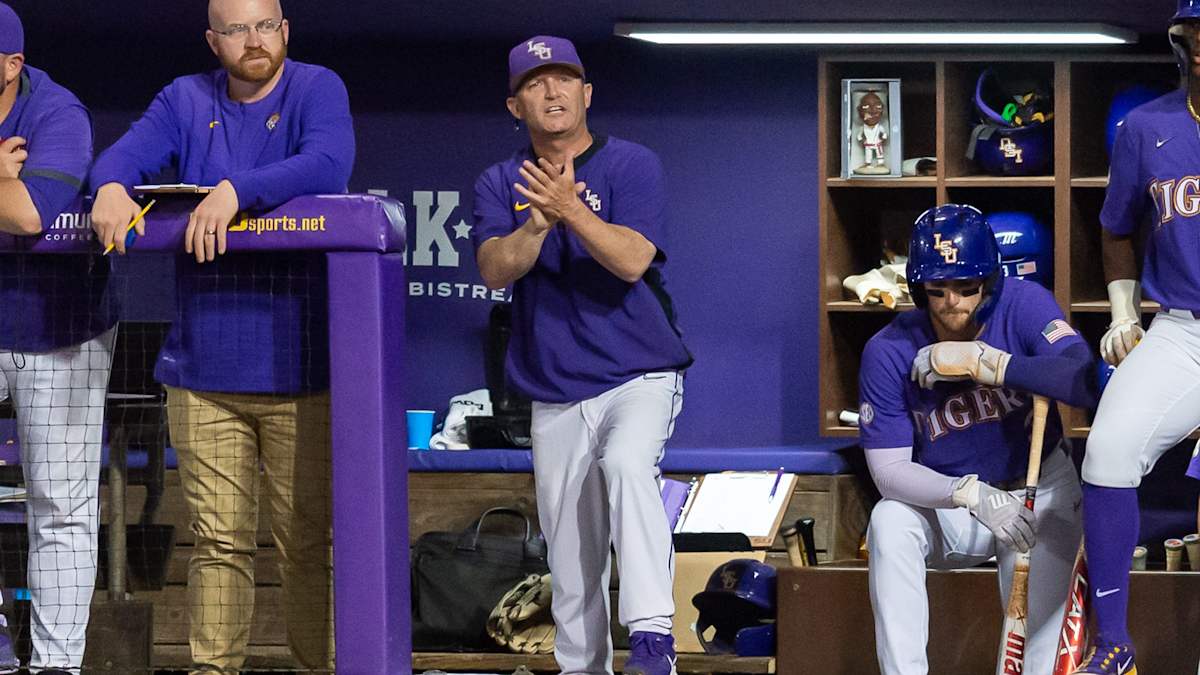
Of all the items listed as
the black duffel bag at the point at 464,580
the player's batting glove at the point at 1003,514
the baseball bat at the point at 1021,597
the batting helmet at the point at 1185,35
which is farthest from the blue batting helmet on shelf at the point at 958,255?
the black duffel bag at the point at 464,580

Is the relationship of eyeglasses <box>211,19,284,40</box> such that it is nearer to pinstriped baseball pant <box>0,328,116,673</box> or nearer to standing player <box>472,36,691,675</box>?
standing player <box>472,36,691,675</box>

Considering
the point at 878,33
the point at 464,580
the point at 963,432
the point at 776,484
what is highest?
the point at 878,33

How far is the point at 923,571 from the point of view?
A: 443 cm

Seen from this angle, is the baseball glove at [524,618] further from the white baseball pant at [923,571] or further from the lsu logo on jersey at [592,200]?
the lsu logo on jersey at [592,200]

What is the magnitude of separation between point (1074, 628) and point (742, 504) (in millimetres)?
2230

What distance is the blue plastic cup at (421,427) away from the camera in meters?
6.84

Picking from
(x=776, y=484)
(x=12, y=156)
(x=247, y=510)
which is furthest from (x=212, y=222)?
(x=776, y=484)

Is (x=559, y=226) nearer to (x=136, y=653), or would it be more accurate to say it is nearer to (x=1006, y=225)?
(x=136, y=653)

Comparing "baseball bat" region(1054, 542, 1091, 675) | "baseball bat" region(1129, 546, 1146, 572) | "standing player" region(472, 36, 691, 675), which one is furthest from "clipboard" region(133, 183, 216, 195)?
"baseball bat" region(1129, 546, 1146, 572)

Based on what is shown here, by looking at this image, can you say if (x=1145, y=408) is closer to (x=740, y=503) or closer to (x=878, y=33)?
(x=740, y=503)

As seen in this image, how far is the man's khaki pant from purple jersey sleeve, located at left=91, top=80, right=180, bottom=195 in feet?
1.68

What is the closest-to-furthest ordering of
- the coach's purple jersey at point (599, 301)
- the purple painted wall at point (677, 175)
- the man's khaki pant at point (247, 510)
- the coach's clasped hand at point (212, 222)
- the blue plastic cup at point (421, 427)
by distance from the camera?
the coach's clasped hand at point (212, 222), the man's khaki pant at point (247, 510), the coach's purple jersey at point (599, 301), the blue plastic cup at point (421, 427), the purple painted wall at point (677, 175)

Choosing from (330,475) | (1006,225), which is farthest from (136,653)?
(1006,225)

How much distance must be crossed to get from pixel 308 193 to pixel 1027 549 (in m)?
1.91
